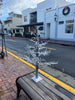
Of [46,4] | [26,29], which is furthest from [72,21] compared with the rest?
[26,29]

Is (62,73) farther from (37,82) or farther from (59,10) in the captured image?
(59,10)

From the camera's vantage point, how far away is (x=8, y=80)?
3100mm

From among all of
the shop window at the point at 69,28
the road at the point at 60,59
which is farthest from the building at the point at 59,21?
the road at the point at 60,59

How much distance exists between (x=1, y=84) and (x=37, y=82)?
4.48 ft

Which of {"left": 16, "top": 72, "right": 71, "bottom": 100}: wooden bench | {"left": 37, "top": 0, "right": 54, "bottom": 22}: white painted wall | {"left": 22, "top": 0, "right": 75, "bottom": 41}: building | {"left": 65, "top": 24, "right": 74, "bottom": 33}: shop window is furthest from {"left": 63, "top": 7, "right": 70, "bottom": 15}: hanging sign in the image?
{"left": 16, "top": 72, "right": 71, "bottom": 100}: wooden bench

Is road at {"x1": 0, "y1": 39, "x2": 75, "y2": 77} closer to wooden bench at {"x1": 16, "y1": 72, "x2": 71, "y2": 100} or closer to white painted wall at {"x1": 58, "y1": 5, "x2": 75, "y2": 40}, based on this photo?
wooden bench at {"x1": 16, "y1": 72, "x2": 71, "y2": 100}

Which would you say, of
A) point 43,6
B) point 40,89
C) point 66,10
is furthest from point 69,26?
point 40,89

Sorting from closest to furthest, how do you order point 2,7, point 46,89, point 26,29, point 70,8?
1. point 46,89
2. point 2,7
3. point 70,8
4. point 26,29

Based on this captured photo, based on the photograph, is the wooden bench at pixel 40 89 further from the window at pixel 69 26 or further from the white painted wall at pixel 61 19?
the window at pixel 69 26

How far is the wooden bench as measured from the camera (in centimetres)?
171

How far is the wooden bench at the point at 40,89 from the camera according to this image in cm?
171

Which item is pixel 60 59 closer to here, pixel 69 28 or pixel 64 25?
pixel 69 28

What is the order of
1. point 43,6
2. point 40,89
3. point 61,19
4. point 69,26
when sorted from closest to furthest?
point 40,89 < point 69,26 < point 61,19 < point 43,6

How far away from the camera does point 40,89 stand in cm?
193
